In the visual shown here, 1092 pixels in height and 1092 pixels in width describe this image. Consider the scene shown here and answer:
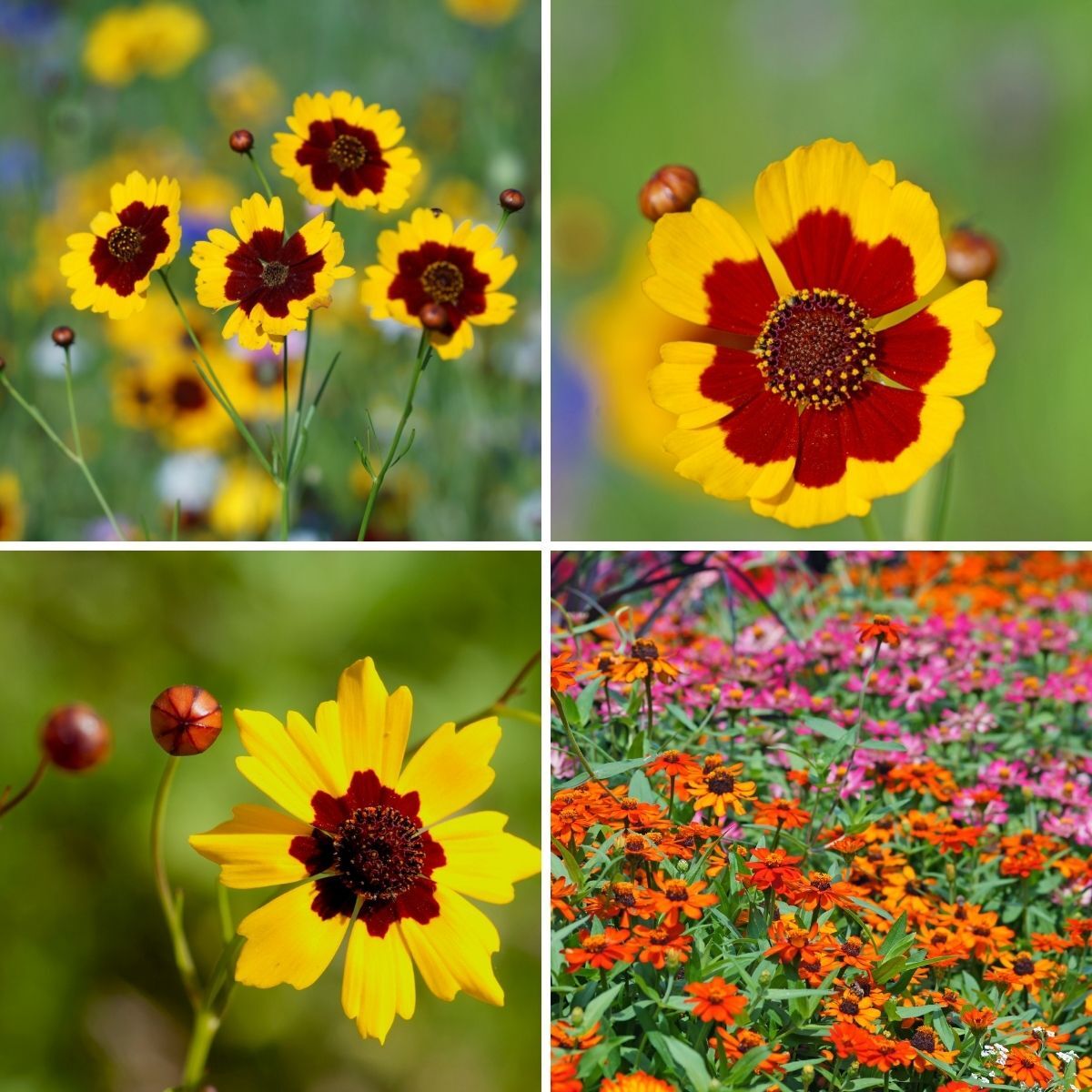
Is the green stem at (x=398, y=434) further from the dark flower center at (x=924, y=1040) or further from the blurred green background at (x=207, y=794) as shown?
the dark flower center at (x=924, y=1040)

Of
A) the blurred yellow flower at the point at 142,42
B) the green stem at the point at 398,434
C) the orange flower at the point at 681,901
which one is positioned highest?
the blurred yellow flower at the point at 142,42

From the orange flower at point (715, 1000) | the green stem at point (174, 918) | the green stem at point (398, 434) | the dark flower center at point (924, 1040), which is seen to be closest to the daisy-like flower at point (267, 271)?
the green stem at point (398, 434)

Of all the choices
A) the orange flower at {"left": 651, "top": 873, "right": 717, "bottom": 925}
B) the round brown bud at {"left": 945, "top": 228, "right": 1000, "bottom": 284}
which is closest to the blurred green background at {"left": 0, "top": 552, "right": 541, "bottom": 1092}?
the orange flower at {"left": 651, "top": 873, "right": 717, "bottom": 925}

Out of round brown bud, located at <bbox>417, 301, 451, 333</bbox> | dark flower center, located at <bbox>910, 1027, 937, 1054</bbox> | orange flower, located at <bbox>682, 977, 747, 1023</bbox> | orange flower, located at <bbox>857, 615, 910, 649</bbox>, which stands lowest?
dark flower center, located at <bbox>910, 1027, 937, 1054</bbox>

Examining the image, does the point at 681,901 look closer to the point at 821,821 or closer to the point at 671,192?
the point at 821,821

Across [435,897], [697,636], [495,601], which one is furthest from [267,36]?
[435,897]

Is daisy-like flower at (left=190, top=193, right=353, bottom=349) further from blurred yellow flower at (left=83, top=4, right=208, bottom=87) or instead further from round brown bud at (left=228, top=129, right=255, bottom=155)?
blurred yellow flower at (left=83, top=4, right=208, bottom=87)
